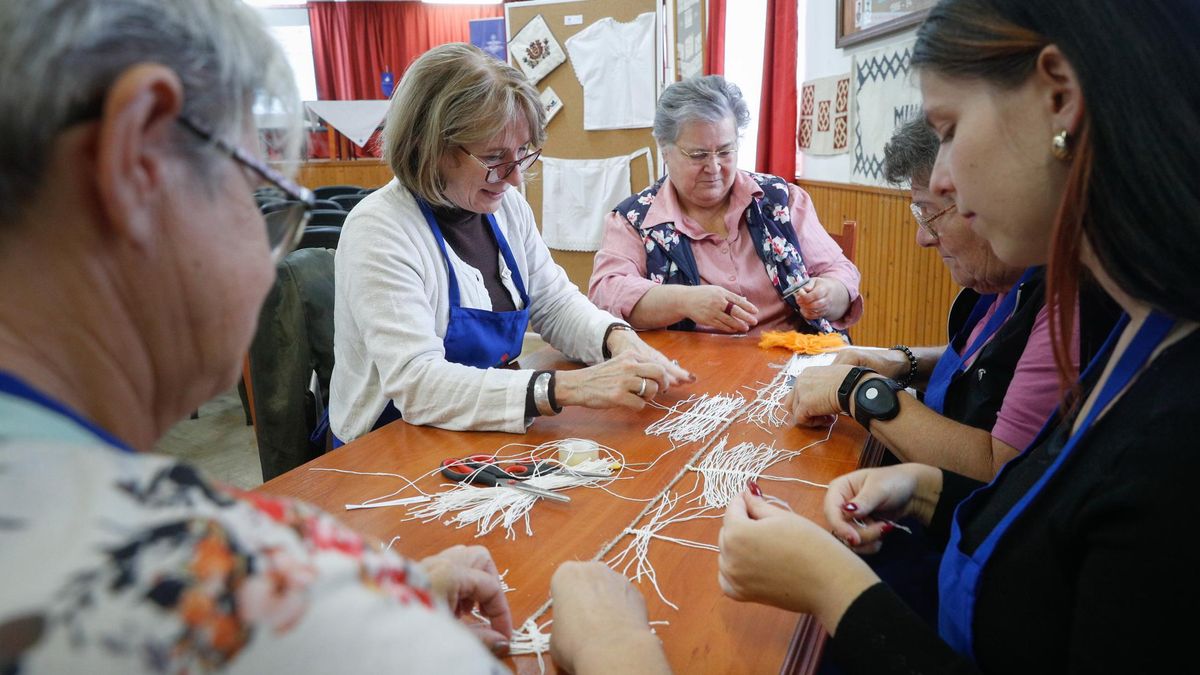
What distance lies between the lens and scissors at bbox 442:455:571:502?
1.46 m

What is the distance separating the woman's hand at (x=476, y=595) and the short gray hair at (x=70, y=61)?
0.62 m

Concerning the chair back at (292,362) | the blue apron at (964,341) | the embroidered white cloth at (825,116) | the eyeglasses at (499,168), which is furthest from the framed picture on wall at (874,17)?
the chair back at (292,362)

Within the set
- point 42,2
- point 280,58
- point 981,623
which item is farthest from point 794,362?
point 42,2

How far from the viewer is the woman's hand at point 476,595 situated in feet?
3.28

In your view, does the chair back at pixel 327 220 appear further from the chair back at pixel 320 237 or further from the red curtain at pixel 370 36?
the red curtain at pixel 370 36

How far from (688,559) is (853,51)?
13.4 ft

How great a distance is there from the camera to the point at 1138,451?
82cm

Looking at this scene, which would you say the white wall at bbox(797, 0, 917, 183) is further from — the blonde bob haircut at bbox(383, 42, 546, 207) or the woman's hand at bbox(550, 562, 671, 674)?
the woman's hand at bbox(550, 562, 671, 674)

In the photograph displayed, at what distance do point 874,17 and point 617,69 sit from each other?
2.21m

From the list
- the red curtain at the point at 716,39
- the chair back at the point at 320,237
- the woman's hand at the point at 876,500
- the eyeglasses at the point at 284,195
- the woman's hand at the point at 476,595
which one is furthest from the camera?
the red curtain at the point at 716,39

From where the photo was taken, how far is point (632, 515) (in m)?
1.38

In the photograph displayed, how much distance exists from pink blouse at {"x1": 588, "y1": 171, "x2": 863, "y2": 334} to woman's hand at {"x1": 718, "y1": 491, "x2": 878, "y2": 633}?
76.2 inches

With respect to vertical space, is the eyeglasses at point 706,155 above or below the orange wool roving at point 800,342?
above

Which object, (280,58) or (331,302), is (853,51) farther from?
(280,58)
